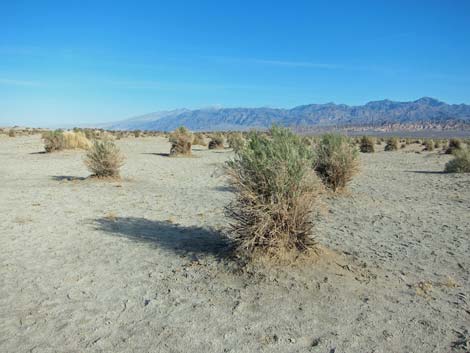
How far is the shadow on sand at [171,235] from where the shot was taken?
7.21 metres

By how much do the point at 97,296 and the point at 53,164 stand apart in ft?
57.1

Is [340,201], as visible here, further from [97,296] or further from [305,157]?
[97,296]

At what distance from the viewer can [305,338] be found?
446cm

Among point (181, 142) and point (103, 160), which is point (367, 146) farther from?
point (103, 160)

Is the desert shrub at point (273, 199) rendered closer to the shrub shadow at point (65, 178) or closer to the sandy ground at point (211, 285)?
the sandy ground at point (211, 285)

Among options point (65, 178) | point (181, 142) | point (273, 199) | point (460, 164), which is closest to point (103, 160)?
point (65, 178)

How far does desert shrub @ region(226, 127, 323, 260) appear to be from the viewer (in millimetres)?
6185

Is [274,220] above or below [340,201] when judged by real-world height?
above

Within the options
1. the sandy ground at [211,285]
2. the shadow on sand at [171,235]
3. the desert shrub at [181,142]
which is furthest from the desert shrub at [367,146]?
the shadow on sand at [171,235]

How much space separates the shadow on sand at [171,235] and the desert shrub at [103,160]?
6.03m

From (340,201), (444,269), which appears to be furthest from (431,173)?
(444,269)

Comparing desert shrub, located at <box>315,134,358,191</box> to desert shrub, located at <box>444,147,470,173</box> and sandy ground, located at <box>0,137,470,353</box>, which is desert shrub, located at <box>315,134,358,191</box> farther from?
desert shrub, located at <box>444,147,470,173</box>

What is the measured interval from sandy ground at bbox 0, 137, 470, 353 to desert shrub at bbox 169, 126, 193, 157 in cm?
1568

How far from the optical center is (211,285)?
580 centimetres
